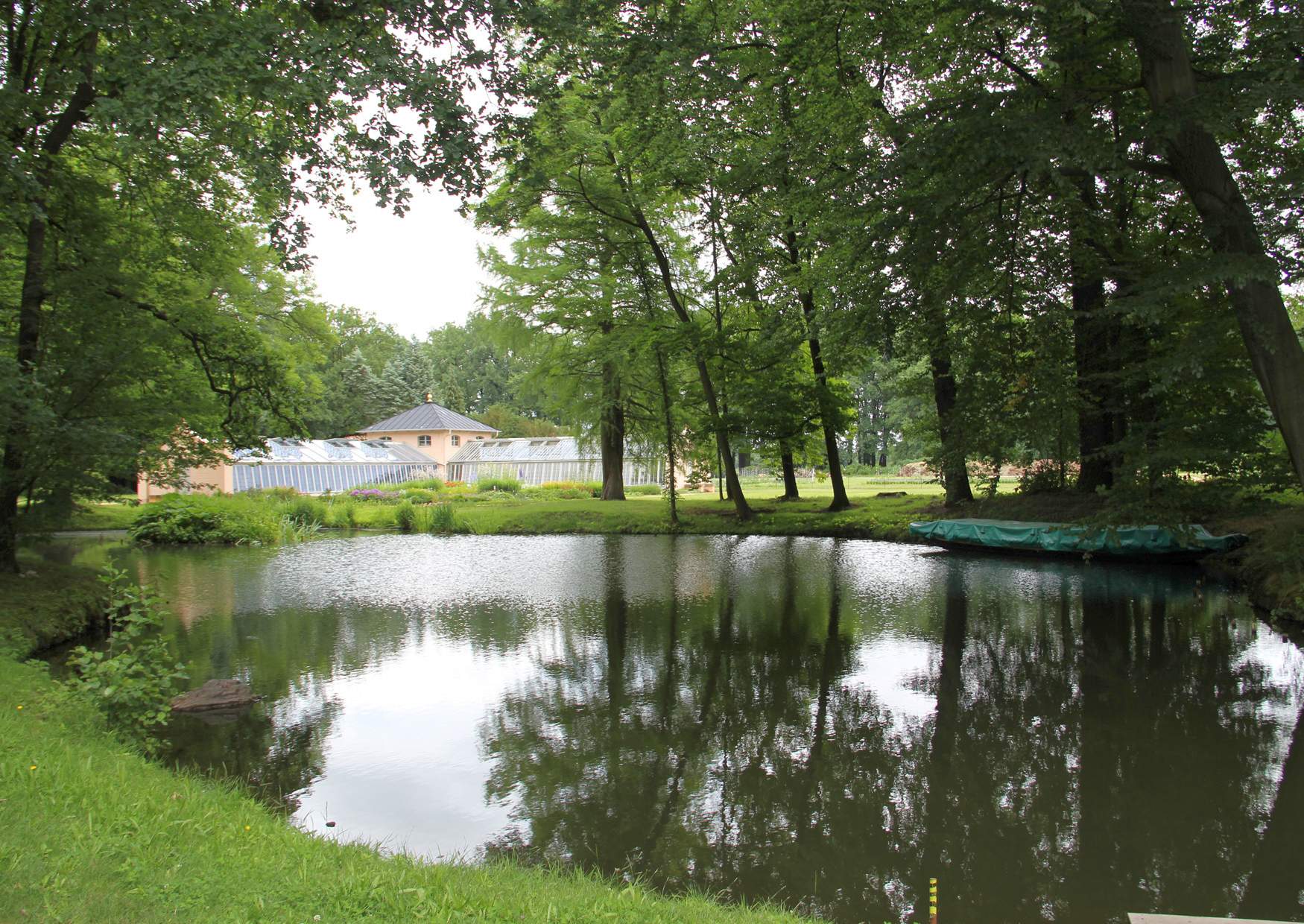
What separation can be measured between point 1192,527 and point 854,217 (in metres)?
7.90

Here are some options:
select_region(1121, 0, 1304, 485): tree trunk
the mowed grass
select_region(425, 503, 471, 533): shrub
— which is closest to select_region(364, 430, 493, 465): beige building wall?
select_region(425, 503, 471, 533): shrub

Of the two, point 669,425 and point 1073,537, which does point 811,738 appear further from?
point 669,425

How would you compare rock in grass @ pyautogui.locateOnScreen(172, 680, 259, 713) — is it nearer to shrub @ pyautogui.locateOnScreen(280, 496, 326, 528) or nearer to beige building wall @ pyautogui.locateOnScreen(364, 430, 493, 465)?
shrub @ pyautogui.locateOnScreen(280, 496, 326, 528)

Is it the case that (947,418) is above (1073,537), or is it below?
above

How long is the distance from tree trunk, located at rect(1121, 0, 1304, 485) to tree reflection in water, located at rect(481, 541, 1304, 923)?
2.83 m

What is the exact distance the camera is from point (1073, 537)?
15.4m

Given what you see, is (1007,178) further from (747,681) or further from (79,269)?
(79,269)

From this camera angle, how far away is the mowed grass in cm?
297

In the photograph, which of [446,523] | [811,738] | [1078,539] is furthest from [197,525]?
[1078,539]

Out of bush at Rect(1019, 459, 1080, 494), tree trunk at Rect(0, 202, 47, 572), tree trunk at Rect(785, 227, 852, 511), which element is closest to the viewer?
tree trunk at Rect(0, 202, 47, 572)

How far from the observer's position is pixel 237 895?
3.09 m

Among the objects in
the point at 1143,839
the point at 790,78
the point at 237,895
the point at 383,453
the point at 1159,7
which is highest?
the point at 790,78

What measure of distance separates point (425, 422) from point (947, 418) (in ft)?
116

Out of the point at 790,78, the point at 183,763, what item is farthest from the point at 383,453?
the point at 183,763
